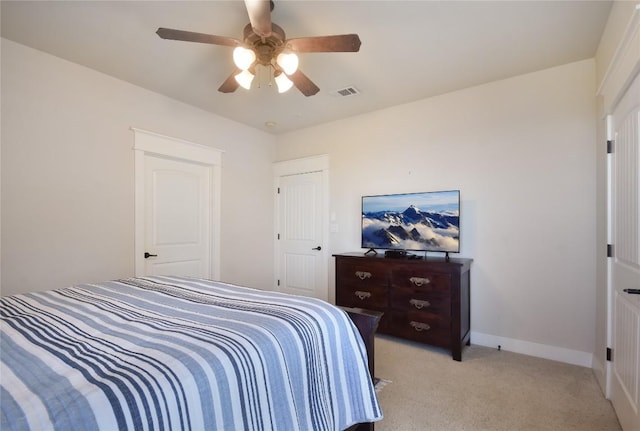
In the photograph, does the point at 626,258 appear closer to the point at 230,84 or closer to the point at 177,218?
the point at 230,84

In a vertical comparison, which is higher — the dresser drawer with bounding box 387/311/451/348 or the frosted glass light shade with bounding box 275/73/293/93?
the frosted glass light shade with bounding box 275/73/293/93

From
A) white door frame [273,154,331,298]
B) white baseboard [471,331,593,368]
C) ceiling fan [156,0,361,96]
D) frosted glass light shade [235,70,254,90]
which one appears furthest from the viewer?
white door frame [273,154,331,298]

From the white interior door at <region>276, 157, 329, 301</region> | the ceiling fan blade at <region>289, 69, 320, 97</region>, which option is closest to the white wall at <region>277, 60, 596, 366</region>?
the white interior door at <region>276, 157, 329, 301</region>

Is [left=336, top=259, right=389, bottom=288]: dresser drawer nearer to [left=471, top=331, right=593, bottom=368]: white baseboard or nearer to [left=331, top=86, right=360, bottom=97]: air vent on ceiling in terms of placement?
[left=471, top=331, right=593, bottom=368]: white baseboard

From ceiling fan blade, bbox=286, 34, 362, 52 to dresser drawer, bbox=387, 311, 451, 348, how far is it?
7.51 ft

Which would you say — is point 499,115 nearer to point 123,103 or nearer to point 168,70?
point 168,70

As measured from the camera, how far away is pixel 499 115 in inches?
113

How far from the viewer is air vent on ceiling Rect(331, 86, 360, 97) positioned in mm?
3027

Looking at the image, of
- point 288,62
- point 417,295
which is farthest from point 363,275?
point 288,62

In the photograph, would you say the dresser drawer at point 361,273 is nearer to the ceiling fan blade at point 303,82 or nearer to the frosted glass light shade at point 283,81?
the ceiling fan blade at point 303,82

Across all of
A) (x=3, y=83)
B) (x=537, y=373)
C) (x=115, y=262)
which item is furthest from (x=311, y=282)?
(x=3, y=83)

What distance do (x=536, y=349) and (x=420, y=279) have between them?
1.17m

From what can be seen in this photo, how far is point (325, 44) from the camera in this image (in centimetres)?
177

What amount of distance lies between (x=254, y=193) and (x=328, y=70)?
2074mm
